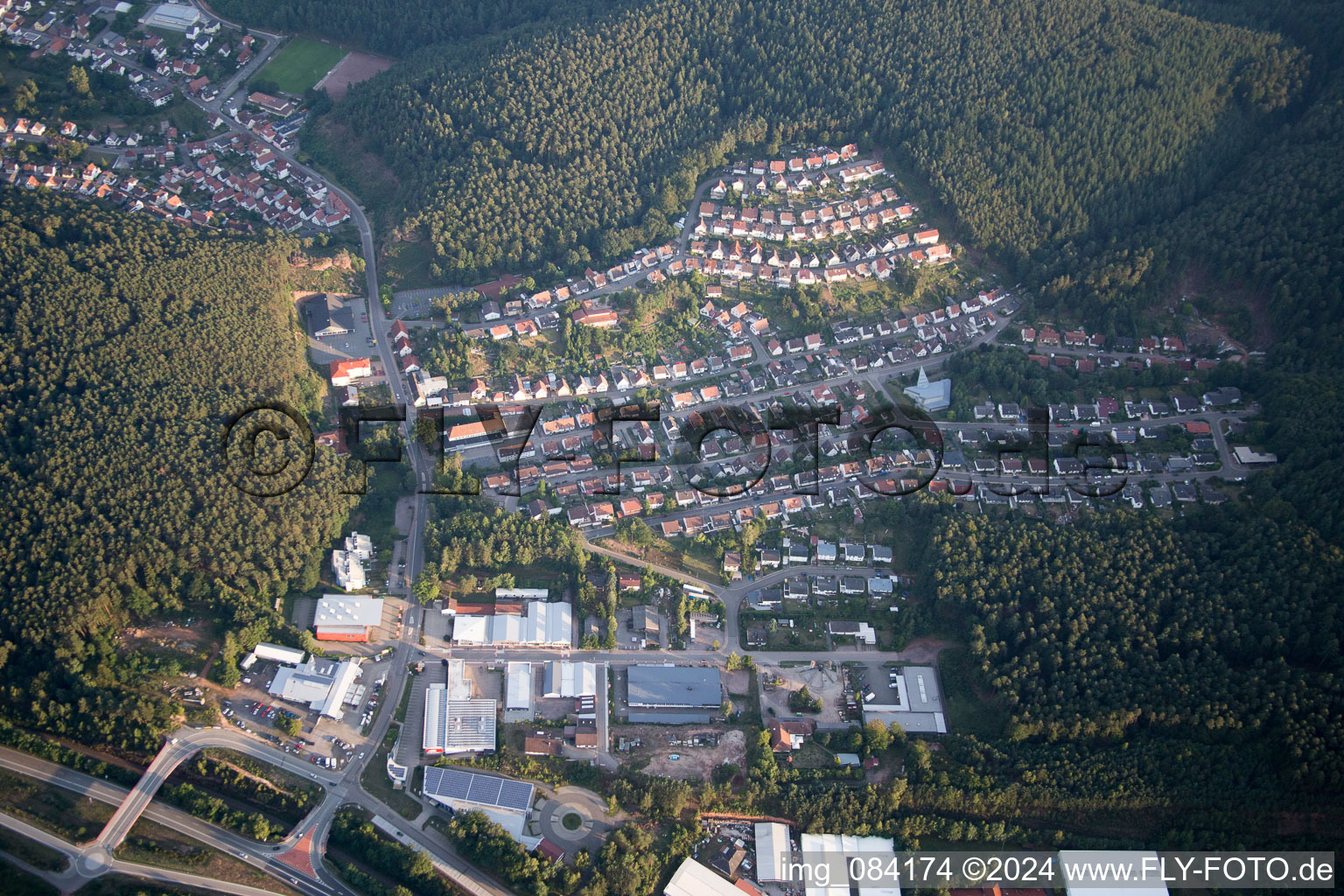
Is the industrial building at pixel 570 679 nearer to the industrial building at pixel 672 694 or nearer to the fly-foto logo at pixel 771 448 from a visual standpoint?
the industrial building at pixel 672 694

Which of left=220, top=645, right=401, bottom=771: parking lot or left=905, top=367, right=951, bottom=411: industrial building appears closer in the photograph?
left=220, top=645, right=401, bottom=771: parking lot

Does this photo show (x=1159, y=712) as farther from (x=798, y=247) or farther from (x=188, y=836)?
(x=188, y=836)

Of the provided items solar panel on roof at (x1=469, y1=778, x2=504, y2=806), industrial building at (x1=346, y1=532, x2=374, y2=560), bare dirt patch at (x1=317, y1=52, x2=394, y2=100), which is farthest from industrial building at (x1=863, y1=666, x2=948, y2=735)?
bare dirt patch at (x1=317, y1=52, x2=394, y2=100)

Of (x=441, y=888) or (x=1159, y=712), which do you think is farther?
(x=1159, y=712)

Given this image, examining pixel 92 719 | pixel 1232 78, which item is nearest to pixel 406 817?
pixel 92 719

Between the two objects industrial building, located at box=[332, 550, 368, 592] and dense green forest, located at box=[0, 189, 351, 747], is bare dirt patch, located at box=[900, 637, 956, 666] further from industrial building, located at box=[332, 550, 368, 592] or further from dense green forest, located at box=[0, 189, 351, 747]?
dense green forest, located at box=[0, 189, 351, 747]
